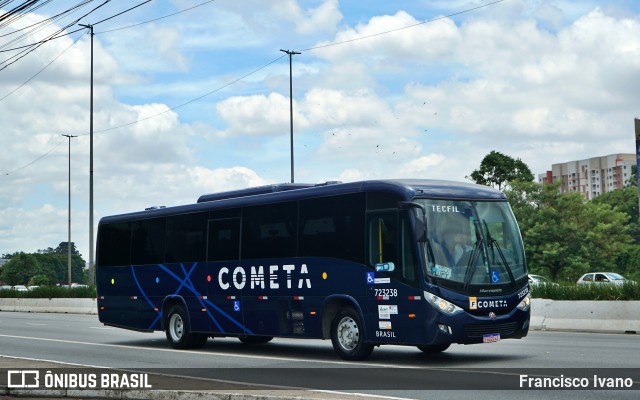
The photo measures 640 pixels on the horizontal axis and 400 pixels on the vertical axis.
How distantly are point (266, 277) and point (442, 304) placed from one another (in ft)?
15.6

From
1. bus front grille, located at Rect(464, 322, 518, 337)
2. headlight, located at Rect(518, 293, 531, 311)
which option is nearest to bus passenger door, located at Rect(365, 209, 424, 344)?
bus front grille, located at Rect(464, 322, 518, 337)

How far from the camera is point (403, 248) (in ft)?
54.1

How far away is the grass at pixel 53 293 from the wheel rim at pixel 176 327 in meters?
27.4

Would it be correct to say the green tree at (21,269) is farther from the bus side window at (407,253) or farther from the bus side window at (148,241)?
the bus side window at (407,253)

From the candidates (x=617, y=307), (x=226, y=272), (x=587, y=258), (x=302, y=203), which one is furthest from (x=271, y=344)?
(x=587, y=258)

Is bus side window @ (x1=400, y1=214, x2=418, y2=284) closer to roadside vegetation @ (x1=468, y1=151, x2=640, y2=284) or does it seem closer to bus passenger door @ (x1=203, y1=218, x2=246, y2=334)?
bus passenger door @ (x1=203, y1=218, x2=246, y2=334)

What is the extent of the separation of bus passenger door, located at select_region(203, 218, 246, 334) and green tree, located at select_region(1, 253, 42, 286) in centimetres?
16038

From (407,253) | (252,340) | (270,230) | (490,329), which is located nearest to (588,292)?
(252,340)

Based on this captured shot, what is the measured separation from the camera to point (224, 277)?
20781 millimetres

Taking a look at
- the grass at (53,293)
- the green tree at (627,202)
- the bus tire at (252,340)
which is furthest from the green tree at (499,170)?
the bus tire at (252,340)

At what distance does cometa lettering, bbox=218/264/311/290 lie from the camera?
18.6 metres

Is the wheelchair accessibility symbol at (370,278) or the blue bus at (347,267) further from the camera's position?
the wheelchair accessibility symbol at (370,278)

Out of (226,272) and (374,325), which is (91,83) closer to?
(226,272)

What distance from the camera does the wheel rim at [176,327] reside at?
22.0 metres
